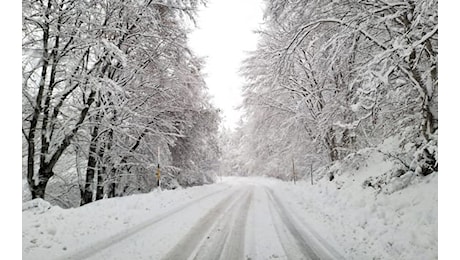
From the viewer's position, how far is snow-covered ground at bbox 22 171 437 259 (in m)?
4.12

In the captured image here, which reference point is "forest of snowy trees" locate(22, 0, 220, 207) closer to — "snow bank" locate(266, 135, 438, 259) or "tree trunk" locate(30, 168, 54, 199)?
"tree trunk" locate(30, 168, 54, 199)

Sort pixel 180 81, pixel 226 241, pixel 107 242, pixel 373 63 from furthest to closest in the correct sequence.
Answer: pixel 180 81 < pixel 226 241 < pixel 373 63 < pixel 107 242

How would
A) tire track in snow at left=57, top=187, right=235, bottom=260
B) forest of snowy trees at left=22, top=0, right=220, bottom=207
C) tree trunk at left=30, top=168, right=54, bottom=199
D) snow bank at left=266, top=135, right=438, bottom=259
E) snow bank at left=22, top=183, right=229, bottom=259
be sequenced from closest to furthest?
tire track in snow at left=57, top=187, right=235, bottom=260 < snow bank at left=266, top=135, right=438, bottom=259 < snow bank at left=22, top=183, right=229, bottom=259 < forest of snowy trees at left=22, top=0, right=220, bottom=207 < tree trunk at left=30, top=168, right=54, bottom=199

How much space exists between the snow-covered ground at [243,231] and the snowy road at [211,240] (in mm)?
16

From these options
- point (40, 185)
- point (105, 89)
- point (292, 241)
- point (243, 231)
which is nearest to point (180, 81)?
point (105, 89)

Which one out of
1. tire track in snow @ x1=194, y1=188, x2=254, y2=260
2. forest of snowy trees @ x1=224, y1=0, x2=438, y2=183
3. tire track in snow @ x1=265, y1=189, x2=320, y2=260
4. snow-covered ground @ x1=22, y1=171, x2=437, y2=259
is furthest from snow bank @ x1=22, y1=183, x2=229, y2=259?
forest of snowy trees @ x1=224, y1=0, x2=438, y2=183

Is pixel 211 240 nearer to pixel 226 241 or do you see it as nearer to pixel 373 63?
pixel 226 241

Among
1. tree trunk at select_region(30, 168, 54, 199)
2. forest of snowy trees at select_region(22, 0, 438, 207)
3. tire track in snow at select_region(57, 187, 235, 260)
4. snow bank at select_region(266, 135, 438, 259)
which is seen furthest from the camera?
tree trunk at select_region(30, 168, 54, 199)

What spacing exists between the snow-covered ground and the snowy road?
16 millimetres

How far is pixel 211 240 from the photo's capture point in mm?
4926

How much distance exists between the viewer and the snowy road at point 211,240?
13.5 ft

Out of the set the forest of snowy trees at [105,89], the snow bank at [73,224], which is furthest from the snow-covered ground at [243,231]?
the forest of snowy trees at [105,89]

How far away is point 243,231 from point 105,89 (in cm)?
509
